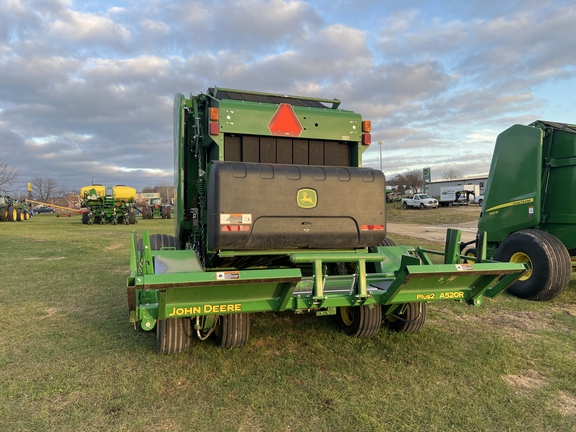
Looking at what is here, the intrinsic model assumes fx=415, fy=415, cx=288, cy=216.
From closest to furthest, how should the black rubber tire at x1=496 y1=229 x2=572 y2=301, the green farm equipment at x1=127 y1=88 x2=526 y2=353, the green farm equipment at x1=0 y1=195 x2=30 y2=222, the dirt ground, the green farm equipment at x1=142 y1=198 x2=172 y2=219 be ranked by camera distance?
the green farm equipment at x1=127 y1=88 x2=526 y2=353 < the black rubber tire at x1=496 y1=229 x2=572 y2=301 < the dirt ground < the green farm equipment at x1=0 y1=195 x2=30 y2=222 < the green farm equipment at x1=142 y1=198 x2=172 y2=219

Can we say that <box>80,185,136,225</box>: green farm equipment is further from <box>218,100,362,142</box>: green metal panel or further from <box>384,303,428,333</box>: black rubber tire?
<box>384,303,428,333</box>: black rubber tire

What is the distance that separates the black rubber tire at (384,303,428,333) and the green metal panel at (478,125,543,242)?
366 cm

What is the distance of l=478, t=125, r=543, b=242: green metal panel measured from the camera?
22.2ft

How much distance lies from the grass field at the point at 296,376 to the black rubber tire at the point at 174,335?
0.14 m

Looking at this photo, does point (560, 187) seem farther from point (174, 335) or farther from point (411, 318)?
point (174, 335)

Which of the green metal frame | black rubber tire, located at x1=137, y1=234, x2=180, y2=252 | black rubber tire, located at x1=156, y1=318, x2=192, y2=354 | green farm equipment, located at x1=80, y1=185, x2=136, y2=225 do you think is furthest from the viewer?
green farm equipment, located at x1=80, y1=185, x2=136, y2=225

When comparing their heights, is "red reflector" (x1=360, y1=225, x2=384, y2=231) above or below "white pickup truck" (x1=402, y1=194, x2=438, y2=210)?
below

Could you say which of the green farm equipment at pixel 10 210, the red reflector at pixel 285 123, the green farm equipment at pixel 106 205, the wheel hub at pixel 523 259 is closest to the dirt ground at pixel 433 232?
the wheel hub at pixel 523 259

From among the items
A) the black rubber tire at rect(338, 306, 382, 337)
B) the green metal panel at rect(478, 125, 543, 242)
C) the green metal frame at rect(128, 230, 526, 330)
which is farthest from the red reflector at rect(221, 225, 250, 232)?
the green metal panel at rect(478, 125, 543, 242)

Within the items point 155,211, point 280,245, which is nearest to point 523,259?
point 280,245

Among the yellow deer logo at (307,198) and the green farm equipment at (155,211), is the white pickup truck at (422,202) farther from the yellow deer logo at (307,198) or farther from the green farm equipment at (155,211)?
the yellow deer logo at (307,198)

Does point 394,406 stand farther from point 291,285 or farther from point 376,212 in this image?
point 376,212

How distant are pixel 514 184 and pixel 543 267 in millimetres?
1691

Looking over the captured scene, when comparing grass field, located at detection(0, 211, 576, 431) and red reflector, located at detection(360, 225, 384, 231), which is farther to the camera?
red reflector, located at detection(360, 225, 384, 231)
